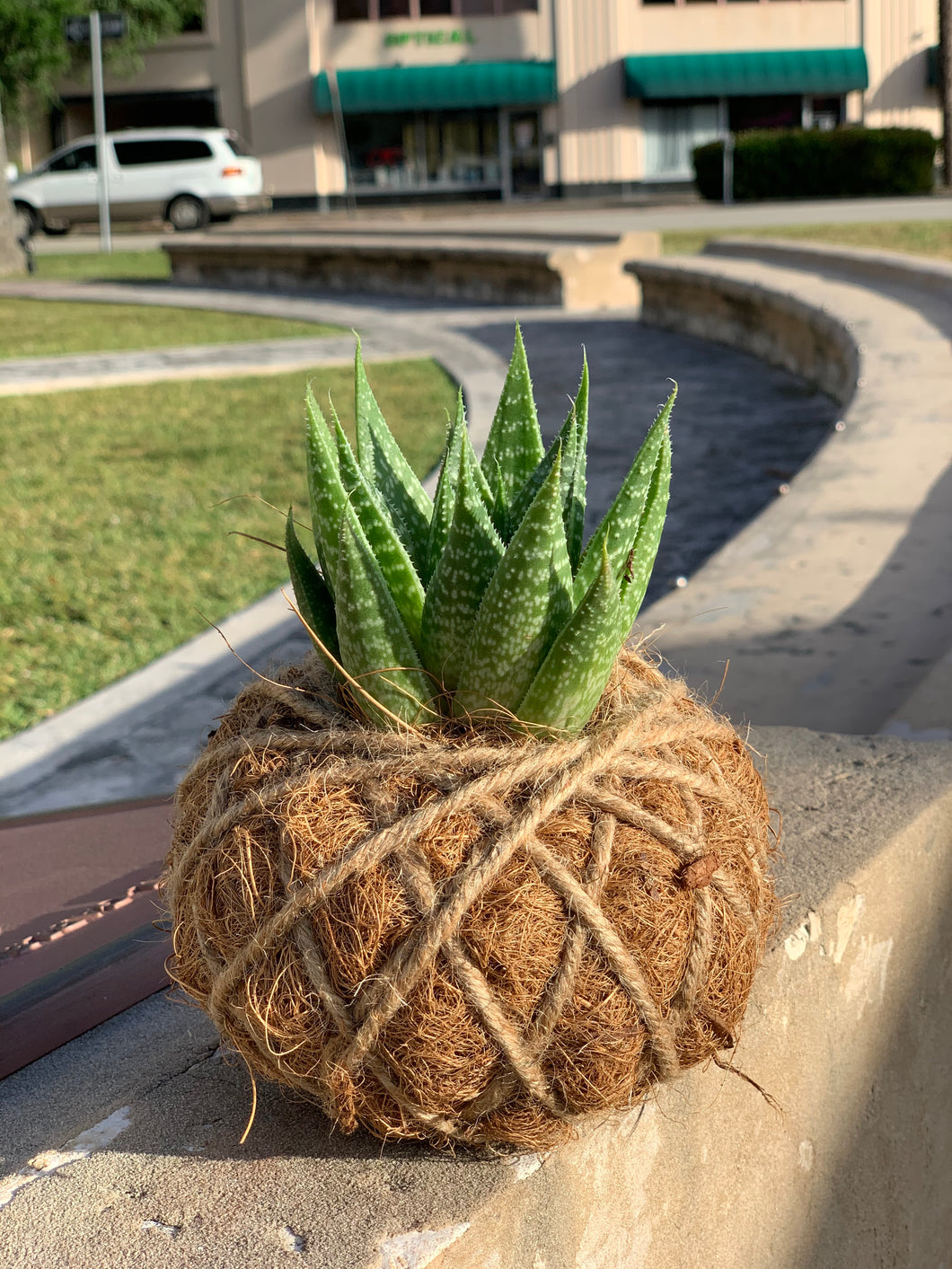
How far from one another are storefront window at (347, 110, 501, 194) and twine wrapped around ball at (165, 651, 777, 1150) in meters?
35.6

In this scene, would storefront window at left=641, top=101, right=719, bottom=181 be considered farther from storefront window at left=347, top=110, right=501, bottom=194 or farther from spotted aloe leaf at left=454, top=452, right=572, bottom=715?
spotted aloe leaf at left=454, top=452, right=572, bottom=715

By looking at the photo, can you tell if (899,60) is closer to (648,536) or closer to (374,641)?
(648,536)

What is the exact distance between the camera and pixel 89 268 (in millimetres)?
19969

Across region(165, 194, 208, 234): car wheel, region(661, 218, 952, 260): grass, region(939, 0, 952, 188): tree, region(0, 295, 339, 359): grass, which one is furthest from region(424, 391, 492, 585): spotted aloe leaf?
region(165, 194, 208, 234): car wheel

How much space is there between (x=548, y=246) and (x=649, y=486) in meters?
12.9

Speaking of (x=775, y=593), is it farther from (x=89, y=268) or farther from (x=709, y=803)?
(x=89, y=268)

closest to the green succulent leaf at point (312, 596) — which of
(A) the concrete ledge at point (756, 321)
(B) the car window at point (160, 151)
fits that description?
(A) the concrete ledge at point (756, 321)

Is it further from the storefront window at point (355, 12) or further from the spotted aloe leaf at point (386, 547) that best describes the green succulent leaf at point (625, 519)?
the storefront window at point (355, 12)

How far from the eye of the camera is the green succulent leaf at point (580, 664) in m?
1.25

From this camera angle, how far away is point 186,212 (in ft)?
91.8

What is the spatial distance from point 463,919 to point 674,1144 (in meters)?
0.54

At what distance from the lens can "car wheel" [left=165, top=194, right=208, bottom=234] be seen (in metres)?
27.9

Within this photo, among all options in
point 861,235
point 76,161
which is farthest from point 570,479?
point 76,161

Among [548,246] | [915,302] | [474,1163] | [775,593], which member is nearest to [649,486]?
[474,1163]
